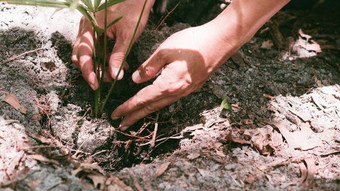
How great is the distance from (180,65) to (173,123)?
335 millimetres

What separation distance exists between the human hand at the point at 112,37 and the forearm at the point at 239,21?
375 mm

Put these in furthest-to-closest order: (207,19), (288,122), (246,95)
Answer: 1. (207,19)
2. (246,95)
3. (288,122)

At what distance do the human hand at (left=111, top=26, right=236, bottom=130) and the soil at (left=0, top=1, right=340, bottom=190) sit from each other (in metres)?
0.18

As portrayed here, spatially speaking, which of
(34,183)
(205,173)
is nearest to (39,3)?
(34,183)

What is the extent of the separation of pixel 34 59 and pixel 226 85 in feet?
3.19

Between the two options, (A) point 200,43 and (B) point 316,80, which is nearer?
(A) point 200,43

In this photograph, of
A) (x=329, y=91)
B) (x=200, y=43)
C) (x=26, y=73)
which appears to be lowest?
(x=329, y=91)

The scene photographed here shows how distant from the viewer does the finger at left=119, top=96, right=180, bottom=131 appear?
1120 mm

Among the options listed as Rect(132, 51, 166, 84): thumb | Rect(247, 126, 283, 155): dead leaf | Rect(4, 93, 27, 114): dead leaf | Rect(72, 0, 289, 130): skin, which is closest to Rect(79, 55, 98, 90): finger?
Rect(72, 0, 289, 130): skin

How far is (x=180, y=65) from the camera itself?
1.03 meters

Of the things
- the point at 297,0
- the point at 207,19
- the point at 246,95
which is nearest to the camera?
the point at 246,95

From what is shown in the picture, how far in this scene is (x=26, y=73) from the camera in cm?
114

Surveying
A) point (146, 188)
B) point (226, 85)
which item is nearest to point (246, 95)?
point (226, 85)

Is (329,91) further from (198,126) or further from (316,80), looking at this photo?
(198,126)
